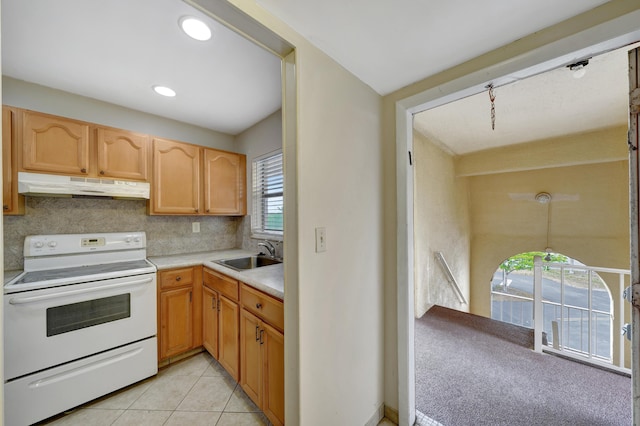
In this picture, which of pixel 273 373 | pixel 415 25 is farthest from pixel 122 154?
pixel 415 25

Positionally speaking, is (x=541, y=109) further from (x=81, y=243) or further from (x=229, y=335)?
(x=81, y=243)

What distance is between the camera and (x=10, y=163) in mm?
1666

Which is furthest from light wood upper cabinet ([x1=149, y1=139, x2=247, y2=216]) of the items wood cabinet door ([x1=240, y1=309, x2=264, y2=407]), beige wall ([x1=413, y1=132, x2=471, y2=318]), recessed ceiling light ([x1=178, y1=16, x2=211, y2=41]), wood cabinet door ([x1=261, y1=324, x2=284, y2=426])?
beige wall ([x1=413, y1=132, x2=471, y2=318])

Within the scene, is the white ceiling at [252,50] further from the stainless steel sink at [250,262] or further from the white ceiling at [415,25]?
A: the stainless steel sink at [250,262]

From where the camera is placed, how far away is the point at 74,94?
203 cm

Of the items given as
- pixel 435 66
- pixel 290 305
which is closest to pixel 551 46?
pixel 435 66

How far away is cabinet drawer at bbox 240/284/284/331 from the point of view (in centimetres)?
136

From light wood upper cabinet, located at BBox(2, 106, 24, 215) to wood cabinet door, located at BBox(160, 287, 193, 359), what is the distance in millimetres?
1167

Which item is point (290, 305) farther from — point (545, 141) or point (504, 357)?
point (545, 141)

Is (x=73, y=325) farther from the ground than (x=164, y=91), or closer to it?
closer to it

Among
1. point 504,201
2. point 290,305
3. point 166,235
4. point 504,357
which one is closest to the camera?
point 290,305

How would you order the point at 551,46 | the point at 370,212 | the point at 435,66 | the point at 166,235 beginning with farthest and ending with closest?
the point at 166,235 < the point at 370,212 < the point at 435,66 < the point at 551,46

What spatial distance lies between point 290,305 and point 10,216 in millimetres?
2352

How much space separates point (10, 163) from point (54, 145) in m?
0.26
